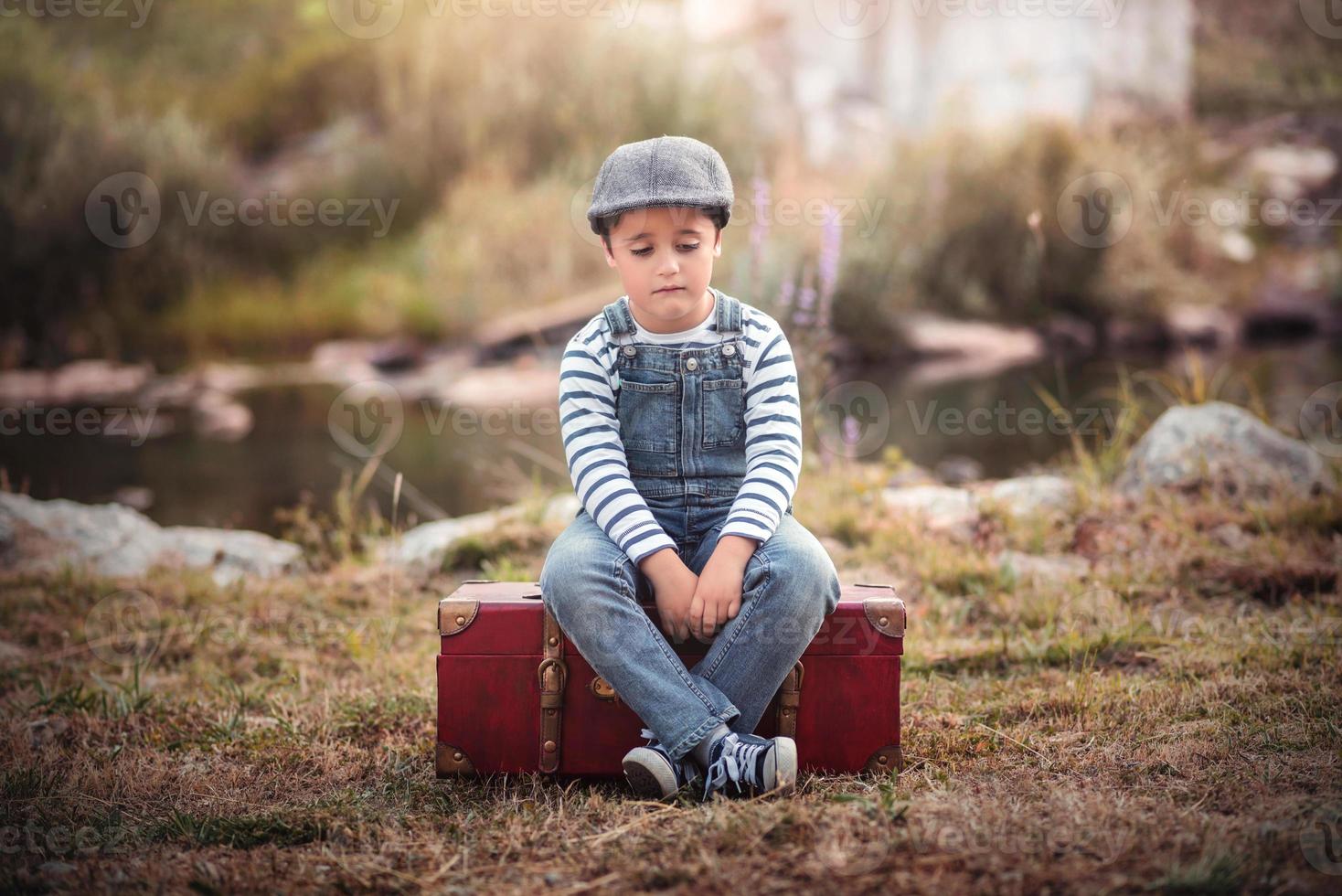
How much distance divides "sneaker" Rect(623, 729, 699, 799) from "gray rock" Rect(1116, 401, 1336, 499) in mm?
2226

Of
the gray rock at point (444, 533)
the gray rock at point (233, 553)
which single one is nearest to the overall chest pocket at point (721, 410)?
the gray rock at point (444, 533)

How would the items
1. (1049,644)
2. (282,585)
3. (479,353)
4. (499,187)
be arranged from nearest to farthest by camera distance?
(1049,644), (282,585), (479,353), (499,187)

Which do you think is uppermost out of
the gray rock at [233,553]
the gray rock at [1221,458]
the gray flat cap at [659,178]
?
the gray flat cap at [659,178]

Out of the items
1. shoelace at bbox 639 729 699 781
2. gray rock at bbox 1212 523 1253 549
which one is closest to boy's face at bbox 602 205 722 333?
shoelace at bbox 639 729 699 781

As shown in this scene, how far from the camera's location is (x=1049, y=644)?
7.89 ft

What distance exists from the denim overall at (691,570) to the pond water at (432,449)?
6.50ft

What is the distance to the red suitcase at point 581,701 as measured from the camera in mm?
1811

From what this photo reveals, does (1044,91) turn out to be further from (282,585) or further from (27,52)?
(282,585)

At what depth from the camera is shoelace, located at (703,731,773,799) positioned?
1.62 meters

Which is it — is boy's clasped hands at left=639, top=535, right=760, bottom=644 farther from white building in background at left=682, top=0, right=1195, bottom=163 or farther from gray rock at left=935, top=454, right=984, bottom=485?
white building in background at left=682, top=0, right=1195, bottom=163

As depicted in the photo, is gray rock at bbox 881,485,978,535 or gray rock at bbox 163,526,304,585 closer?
gray rock at bbox 881,485,978,535

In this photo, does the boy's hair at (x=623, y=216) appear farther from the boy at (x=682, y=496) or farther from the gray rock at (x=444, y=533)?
the gray rock at (x=444, y=533)

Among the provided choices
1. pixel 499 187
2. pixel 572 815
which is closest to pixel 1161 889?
pixel 572 815

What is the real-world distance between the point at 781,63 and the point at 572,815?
15.6m
